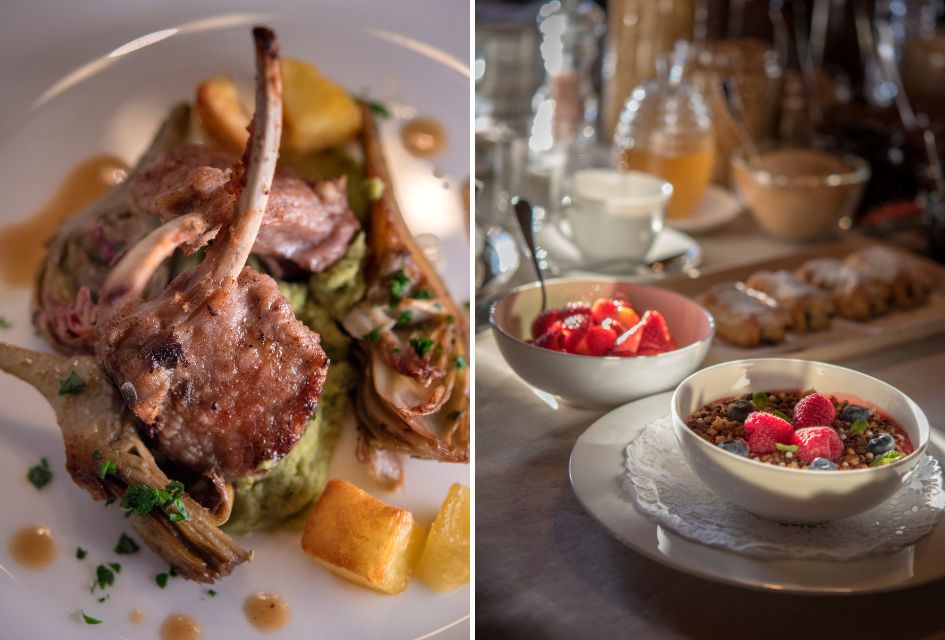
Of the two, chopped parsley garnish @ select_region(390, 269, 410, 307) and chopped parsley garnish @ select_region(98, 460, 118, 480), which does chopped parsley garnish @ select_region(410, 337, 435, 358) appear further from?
chopped parsley garnish @ select_region(98, 460, 118, 480)

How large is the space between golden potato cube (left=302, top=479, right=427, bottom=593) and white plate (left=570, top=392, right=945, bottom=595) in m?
0.19

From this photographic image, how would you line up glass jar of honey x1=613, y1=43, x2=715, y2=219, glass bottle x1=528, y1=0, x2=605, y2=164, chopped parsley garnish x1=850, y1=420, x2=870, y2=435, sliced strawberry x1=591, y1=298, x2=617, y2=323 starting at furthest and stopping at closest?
glass bottle x1=528, y1=0, x2=605, y2=164
glass jar of honey x1=613, y1=43, x2=715, y2=219
sliced strawberry x1=591, y1=298, x2=617, y2=323
chopped parsley garnish x1=850, y1=420, x2=870, y2=435

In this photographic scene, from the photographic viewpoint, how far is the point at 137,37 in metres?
1.31

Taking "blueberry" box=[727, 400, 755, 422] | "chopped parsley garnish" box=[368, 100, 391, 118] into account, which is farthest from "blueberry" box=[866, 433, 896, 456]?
"chopped parsley garnish" box=[368, 100, 391, 118]

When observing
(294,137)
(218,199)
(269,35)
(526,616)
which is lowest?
(526,616)

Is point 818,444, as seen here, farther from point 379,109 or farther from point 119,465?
point 379,109

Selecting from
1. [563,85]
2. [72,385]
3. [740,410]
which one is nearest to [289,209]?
[72,385]

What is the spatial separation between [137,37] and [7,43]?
176 millimetres

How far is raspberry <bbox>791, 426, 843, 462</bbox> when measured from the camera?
807 millimetres

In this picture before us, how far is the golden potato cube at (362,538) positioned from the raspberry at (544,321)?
259mm

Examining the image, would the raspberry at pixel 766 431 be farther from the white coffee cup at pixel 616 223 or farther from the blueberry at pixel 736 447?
the white coffee cup at pixel 616 223

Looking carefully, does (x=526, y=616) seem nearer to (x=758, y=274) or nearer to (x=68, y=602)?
(x=68, y=602)

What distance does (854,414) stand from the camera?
874 millimetres

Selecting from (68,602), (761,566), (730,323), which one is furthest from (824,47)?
(68,602)
